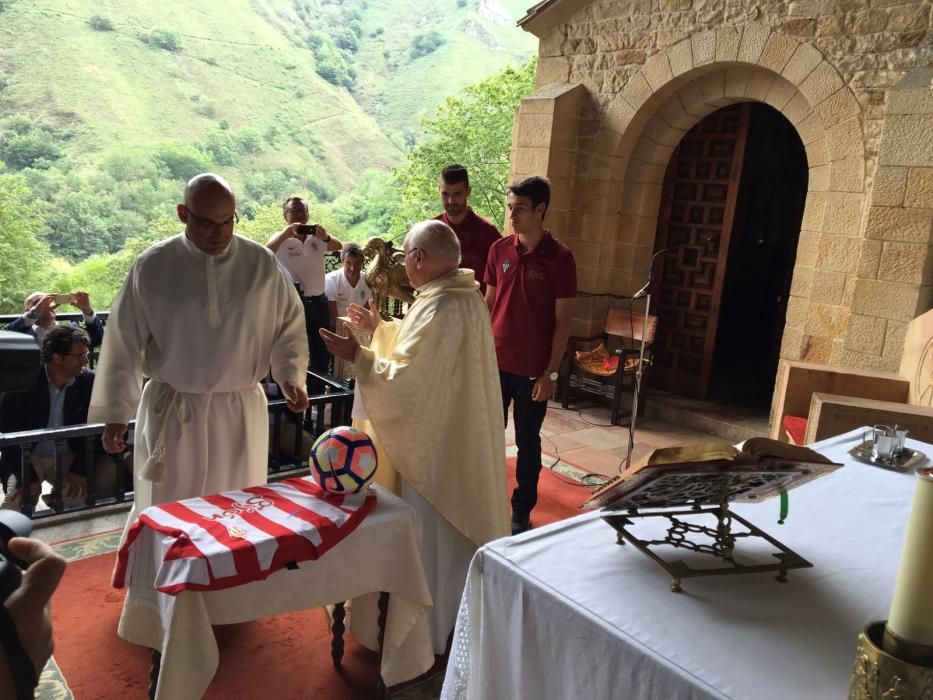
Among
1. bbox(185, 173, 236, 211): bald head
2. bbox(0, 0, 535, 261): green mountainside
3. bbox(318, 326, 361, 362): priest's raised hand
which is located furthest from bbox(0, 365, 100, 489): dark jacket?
bbox(0, 0, 535, 261): green mountainside

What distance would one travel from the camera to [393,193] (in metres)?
31.9

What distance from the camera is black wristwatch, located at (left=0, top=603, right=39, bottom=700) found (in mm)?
1184

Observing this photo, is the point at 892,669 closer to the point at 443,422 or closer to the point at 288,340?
the point at 443,422

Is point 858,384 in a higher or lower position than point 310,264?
lower

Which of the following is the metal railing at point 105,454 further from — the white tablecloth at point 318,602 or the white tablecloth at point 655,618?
the white tablecloth at point 655,618

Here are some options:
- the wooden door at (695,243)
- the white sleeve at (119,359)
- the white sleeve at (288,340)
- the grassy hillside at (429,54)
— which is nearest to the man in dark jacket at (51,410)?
the white sleeve at (119,359)

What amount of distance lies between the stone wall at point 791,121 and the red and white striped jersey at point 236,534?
13.9ft

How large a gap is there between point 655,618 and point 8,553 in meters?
1.13

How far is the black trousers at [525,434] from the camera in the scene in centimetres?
394

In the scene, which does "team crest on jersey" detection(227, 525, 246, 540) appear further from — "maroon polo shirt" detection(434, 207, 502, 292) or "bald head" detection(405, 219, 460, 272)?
"maroon polo shirt" detection(434, 207, 502, 292)

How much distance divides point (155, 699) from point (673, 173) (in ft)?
20.9

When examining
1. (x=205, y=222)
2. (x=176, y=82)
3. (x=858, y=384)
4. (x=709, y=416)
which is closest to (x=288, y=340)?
(x=205, y=222)

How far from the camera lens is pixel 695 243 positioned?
6.69m

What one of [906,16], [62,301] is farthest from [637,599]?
[906,16]
